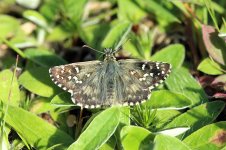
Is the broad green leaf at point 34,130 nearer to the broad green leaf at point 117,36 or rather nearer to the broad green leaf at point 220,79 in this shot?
the broad green leaf at point 117,36

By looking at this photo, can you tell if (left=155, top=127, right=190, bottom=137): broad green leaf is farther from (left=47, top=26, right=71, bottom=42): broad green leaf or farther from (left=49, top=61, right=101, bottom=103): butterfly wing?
(left=47, top=26, right=71, bottom=42): broad green leaf

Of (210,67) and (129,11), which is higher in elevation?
(129,11)

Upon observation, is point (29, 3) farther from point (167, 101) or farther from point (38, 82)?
point (167, 101)

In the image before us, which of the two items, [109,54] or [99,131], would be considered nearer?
[99,131]

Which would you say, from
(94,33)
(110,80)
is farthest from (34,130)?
(94,33)

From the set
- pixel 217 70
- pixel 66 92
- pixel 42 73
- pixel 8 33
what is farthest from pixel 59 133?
pixel 8 33

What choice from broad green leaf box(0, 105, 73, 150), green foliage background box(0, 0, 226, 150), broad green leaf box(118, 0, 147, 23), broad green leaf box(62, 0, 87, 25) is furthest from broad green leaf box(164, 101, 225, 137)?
broad green leaf box(62, 0, 87, 25)

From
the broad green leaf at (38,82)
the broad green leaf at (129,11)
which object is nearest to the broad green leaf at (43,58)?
the broad green leaf at (38,82)
